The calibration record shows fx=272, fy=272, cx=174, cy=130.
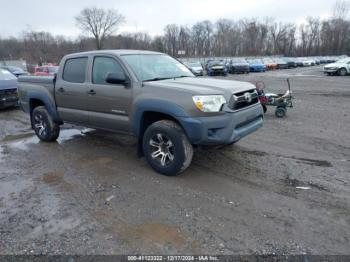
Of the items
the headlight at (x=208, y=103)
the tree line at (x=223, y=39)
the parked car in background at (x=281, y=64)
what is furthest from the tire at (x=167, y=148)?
the tree line at (x=223, y=39)

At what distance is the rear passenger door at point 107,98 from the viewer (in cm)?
448

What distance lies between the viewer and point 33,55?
219 feet

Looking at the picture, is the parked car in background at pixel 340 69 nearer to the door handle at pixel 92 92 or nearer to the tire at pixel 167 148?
the tire at pixel 167 148

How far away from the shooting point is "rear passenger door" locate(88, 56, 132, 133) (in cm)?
448

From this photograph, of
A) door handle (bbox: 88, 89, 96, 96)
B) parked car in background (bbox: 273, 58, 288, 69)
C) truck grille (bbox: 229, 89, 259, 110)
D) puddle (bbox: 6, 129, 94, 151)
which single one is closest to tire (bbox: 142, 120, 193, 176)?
truck grille (bbox: 229, 89, 259, 110)

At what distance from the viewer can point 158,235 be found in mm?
2889

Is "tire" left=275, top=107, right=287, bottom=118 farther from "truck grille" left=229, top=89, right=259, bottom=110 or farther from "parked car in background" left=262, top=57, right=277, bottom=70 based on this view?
"parked car in background" left=262, top=57, right=277, bottom=70

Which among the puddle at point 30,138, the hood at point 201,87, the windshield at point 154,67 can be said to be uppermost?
the windshield at point 154,67

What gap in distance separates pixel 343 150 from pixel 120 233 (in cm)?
453

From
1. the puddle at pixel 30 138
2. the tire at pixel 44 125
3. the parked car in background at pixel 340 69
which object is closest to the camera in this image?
the tire at pixel 44 125

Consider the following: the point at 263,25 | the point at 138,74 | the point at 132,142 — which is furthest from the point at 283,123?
the point at 263,25

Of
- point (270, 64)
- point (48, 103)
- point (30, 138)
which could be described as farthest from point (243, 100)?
point (270, 64)

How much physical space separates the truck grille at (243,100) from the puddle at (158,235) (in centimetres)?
Result: 191

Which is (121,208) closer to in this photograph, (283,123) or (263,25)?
(283,123)
